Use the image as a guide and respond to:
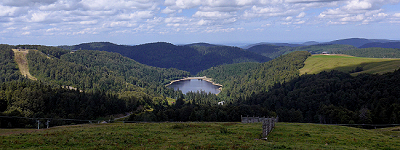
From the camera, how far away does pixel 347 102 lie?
110375mm

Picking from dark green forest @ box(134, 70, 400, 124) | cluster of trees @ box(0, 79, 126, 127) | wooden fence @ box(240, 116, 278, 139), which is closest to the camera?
wooden fence @ box(240, 116, 278, 139)

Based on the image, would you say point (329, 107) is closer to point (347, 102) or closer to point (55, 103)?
point (347, 102)

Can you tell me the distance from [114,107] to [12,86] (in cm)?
5065

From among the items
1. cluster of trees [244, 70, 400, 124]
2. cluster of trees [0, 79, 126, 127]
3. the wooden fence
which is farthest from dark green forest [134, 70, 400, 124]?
cluster of trees [0, 79, 126, 127]

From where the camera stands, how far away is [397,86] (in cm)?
9612

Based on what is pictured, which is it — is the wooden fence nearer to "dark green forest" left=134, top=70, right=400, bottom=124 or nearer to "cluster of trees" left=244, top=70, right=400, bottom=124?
"dark green forest" left=134, top=70, right=400, bottom=124

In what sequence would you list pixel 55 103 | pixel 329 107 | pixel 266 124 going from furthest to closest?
1. pixel 55 103
2. pixel 329 107
3. pixel 266 124

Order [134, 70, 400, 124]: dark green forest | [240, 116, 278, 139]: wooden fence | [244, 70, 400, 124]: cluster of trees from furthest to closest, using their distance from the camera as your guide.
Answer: [134, 70, 400, 124]: dark green forest → [244, 70, 400, 124]: cluster of trees → [240, 116, 278, 139]: wooden fence

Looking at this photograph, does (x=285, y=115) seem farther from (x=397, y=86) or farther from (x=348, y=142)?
(x=348, y=142)

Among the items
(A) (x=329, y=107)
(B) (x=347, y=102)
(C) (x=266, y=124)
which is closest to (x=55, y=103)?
(A) (x=329, y=107)

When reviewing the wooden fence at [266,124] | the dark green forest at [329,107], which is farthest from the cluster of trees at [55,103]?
the wooden fence at [266,124]

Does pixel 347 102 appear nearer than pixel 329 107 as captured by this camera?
No

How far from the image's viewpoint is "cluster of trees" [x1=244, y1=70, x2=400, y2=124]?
70.3m

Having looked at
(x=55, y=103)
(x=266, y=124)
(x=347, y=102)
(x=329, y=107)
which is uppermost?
(x=266, y=124)
